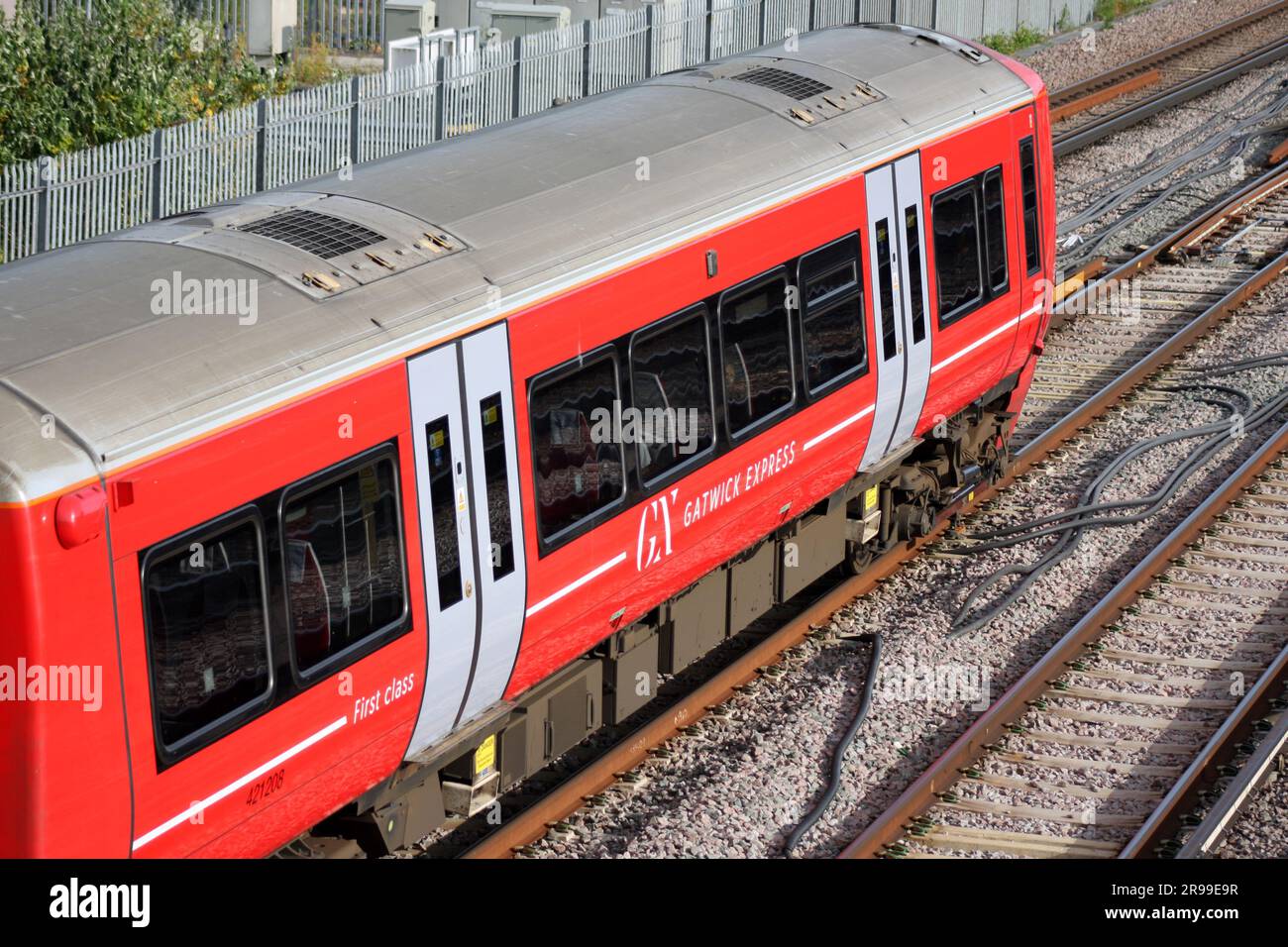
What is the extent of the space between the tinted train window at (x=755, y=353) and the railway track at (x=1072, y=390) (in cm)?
182

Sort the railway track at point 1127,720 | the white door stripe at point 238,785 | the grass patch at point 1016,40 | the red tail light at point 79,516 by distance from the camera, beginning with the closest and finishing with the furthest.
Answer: the red tail light at point 79,516 < the white door stripe at point 238,785 < the railway track at point 1127,720 < the grass patch at point 1016,40

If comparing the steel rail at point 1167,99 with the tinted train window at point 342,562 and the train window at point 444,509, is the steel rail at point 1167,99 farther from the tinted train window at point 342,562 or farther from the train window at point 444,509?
the tinted train window at point 342,562

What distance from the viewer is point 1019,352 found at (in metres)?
13.4

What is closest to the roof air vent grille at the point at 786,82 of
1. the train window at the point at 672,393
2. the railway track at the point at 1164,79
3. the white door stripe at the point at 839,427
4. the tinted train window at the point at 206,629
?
the white door stripe at the point at 839,427

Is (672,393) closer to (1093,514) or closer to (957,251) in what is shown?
(957,251)

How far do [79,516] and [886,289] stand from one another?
646 cm

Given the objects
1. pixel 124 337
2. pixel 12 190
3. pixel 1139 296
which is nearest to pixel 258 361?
pixel 124 337

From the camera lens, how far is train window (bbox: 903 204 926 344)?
1134cm

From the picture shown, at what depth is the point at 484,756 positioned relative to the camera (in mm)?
8539

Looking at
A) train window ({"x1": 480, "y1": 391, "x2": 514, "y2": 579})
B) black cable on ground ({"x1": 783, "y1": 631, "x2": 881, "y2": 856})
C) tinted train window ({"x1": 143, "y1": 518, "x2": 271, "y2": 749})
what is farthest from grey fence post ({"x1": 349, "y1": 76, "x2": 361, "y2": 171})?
tinted train window ({"x1": 143, "y1": 518, "x2": 271, "y2": 749})

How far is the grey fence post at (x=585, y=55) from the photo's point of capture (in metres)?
21.6

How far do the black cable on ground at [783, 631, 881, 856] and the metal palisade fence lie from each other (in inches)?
195

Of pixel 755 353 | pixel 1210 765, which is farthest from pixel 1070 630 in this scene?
pixel 755 353

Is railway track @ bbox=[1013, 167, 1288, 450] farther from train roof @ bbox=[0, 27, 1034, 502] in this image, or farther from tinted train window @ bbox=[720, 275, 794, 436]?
tinted train window @ bbox=[720, 275, 794, 436]
